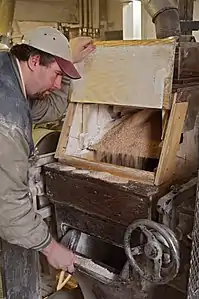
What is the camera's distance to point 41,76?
1.36 meters

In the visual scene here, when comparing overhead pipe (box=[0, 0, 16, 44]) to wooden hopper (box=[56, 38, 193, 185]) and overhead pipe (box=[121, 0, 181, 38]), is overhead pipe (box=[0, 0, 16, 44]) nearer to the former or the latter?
overhead pipe (box=[121, 0, 181, 38])

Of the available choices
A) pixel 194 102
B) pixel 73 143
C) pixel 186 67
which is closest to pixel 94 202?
pixel 73 143

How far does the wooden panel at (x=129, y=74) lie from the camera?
1.26 m

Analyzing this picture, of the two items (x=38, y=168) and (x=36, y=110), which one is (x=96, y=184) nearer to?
(x=38, y=168)

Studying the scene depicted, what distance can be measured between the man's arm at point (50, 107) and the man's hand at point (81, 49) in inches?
6.7

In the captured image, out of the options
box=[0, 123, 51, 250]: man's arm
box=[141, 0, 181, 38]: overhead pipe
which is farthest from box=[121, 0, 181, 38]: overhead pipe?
box=[0, 123, 51, 250]: man's arm

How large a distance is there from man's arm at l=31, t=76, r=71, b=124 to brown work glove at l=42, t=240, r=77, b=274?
1.92 ft

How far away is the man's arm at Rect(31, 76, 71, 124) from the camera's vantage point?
1.66m

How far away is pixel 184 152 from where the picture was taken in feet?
4.66

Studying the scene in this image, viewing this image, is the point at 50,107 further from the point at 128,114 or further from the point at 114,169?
the point at 114,169

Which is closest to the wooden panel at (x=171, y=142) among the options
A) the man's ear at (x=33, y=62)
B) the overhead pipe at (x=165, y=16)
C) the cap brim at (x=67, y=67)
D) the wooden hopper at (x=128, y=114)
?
the wooden hopper at (x=128, y=114)

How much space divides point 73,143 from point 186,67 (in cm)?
52

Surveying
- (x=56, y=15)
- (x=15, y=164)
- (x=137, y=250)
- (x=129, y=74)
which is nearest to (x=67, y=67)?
(x=129, y=74)

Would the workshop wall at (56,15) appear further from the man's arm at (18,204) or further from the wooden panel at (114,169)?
the man's arm at (18,204)
